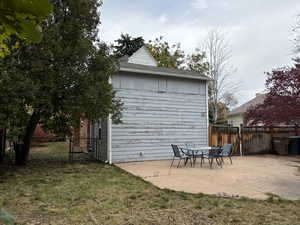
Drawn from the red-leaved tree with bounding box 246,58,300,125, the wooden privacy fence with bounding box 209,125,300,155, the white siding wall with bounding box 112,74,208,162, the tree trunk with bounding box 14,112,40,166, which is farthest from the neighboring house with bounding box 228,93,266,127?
the tree trunk with bounding box 14,112,40,166

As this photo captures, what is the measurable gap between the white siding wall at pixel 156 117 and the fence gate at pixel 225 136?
463 mm

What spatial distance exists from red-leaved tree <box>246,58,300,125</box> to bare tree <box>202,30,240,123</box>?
893cm

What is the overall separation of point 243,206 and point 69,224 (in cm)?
275

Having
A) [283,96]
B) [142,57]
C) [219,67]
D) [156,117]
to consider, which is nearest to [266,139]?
[283,96]

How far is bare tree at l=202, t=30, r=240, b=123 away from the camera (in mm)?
19094

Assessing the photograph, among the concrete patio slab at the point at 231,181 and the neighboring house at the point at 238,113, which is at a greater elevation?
the neighboring house at the point at 238,113

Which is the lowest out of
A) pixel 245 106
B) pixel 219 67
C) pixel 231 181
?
pixel 231 181

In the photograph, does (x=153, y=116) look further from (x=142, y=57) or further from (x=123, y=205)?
(x=142, y=57)

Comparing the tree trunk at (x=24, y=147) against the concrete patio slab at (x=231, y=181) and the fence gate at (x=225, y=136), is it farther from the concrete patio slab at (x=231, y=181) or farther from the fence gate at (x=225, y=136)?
the fence gate at (x=225, y=136)

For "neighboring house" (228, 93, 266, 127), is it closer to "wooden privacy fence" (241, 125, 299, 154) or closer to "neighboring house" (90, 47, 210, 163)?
"wooden privacy fence" (241, 125, 299, 154)

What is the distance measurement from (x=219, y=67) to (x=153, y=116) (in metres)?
12.4

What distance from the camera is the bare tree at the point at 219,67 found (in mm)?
19094

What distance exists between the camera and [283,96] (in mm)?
9383

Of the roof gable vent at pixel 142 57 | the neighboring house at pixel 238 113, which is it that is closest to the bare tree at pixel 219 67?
the neighboring house at pixel 238 113
